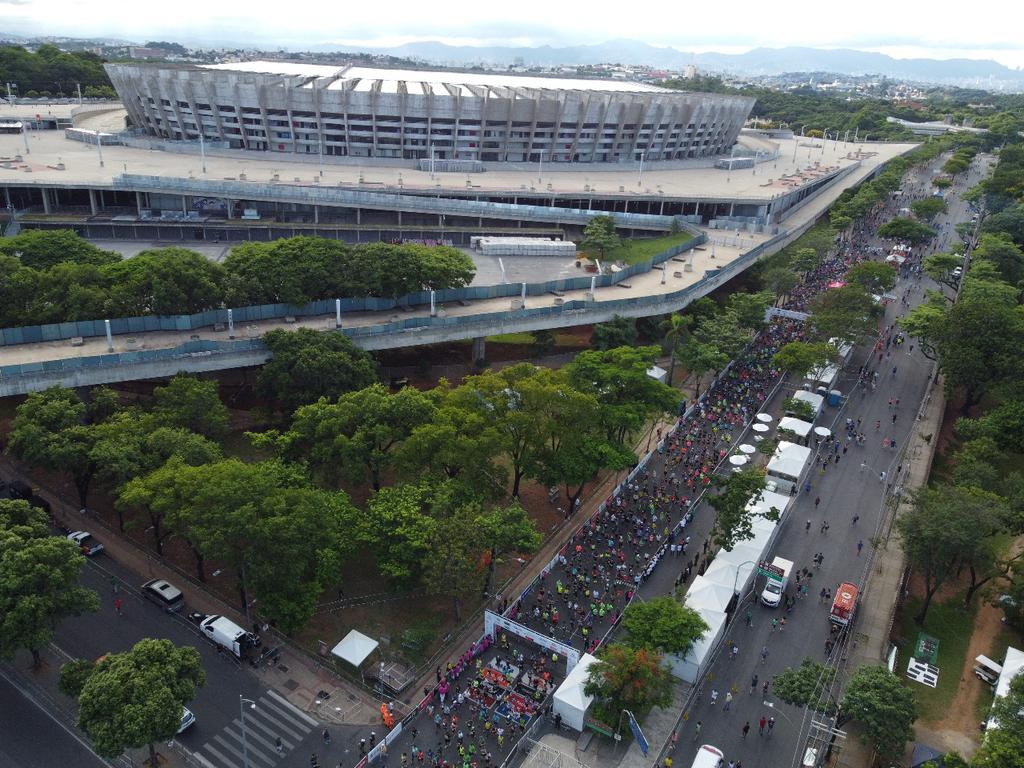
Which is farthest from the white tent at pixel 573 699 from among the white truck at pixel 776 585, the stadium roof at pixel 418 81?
the stadium roof at pixel 418 81

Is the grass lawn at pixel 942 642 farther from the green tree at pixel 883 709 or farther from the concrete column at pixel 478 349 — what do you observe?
the concrete column at pixel 478 349

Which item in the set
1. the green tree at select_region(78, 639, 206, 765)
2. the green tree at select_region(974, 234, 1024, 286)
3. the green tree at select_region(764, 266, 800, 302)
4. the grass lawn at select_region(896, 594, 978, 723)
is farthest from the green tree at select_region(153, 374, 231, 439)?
the green tree at select_region(974, 234, 1024, 286)

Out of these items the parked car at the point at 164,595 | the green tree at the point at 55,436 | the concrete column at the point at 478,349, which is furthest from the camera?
the concrete column at the point at 478,349

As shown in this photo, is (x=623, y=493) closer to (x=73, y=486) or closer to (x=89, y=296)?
(x=73, y=486)

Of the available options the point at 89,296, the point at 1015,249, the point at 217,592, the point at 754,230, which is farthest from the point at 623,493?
the point at 1015,249

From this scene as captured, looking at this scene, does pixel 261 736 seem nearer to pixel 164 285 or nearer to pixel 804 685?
pixel 804 685

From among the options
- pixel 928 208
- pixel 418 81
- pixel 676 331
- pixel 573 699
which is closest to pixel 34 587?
pixel 573 699
